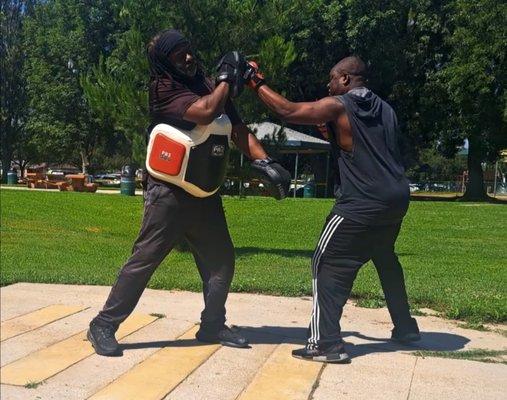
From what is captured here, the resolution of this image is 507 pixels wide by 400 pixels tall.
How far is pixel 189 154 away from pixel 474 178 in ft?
A: 104

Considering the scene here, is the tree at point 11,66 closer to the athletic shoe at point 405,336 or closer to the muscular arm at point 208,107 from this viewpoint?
the athletic shoe at point 405,336

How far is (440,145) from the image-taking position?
39438 mm

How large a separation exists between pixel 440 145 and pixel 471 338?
35983 millimetres

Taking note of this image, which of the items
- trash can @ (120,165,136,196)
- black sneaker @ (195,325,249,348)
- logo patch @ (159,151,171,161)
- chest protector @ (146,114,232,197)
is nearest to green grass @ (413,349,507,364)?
black sneaker @ (195,325,249,348)

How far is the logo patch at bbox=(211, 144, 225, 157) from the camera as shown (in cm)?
406

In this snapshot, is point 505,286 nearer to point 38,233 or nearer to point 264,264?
point 264,264

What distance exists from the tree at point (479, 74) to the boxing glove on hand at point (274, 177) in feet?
82.2

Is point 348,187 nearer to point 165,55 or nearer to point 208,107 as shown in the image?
point 208,107

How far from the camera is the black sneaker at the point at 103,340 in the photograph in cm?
405

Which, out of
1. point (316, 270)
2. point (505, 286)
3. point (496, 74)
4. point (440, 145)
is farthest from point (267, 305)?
point (440, 145)

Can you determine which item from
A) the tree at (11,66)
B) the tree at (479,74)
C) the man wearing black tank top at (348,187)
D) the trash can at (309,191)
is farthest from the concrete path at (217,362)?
the tree at (11,66)

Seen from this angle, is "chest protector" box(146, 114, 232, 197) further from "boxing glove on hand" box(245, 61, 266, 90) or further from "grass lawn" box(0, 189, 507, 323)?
"grass lawn" box(0, 189, 507, 323)

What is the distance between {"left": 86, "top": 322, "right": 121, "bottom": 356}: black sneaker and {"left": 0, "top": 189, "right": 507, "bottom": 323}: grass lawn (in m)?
2.14

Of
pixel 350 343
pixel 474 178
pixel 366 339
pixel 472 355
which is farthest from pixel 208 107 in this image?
pixel 474 178
